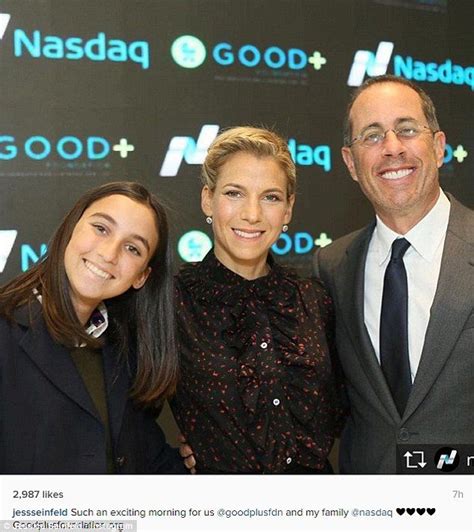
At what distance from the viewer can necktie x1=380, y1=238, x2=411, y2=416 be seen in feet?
6.95

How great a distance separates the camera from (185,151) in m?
3.35

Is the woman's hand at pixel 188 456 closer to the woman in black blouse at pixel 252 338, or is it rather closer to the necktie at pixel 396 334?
the woman in black blouse at pixel 252 338

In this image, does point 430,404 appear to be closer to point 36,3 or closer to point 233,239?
point 233,239

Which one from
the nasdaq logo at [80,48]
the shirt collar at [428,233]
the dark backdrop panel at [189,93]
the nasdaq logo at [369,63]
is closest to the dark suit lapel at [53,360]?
the shirt collar at [428,233]

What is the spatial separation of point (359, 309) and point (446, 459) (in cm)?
51

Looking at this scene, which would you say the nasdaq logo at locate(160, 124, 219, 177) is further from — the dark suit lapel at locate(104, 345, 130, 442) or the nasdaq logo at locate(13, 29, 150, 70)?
the dark suit lapel at locate(104, 345, 130, 442)

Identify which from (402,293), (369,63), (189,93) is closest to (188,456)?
(402,293)

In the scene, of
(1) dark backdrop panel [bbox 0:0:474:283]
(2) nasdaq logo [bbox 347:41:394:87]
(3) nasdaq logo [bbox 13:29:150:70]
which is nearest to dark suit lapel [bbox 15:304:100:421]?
(1) dark backdrop panel [bbox 0:0:474:283]

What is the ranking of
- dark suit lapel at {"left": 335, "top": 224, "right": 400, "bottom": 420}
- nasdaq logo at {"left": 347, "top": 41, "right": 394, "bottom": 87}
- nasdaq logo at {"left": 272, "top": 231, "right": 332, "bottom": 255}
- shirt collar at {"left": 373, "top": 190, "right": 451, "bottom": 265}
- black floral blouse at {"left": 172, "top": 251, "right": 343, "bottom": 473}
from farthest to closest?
nasdaq logo at {"left": 347, "top": 41, "right": 394, "bottom": 87}, nasdaq logo at {"left": 272, "top": 231, "right": 332, "bottom": 255}, shirt collar at {"left": 373, "top": 190, "right": 451, "bottom": 265}, dark suit lapel at {"left": 335, "top": 224, "right": 400, "bottom": 420}, black floral blouse at {"left": 172, "top": 251, "right": 343, "bottom": 473}

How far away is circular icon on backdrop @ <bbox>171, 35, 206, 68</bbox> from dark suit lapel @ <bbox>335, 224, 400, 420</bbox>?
1.36 m

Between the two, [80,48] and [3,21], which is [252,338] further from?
[3,21]

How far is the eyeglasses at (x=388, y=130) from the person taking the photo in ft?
7.54

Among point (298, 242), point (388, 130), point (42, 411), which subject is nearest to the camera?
point (42, 411)

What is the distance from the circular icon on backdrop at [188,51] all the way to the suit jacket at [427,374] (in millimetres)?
1470
